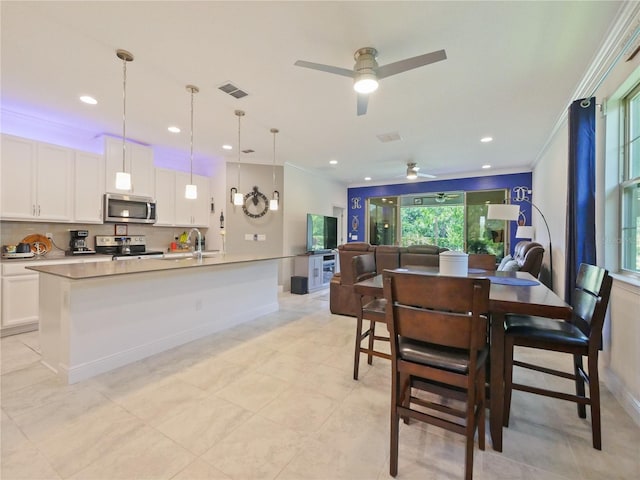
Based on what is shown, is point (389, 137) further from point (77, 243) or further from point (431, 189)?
point (77, 243)

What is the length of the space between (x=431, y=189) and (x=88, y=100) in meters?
6.96

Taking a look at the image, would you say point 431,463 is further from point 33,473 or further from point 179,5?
point 179,5

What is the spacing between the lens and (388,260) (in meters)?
3.93

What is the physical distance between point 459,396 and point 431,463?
397 millimetres

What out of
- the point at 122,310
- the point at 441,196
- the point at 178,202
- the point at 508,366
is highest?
the point at 441,196

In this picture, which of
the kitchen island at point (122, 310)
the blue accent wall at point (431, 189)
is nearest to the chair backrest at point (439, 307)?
the kitchen island at point (122, 310)

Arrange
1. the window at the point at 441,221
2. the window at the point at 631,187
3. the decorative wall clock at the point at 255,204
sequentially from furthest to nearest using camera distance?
1. the window at the point at 441,221
2. the decorative wall clock at the point at 255,204
3. the window at the point at 631,187

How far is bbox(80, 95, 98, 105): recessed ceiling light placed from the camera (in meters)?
3.05

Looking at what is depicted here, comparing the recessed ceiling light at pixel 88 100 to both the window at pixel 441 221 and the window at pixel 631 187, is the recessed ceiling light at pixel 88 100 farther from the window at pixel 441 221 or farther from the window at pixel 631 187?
the window at pixel 441 221

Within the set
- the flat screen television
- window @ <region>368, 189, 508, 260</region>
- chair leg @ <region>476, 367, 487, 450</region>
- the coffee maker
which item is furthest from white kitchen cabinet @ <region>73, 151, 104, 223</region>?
window @ <region>368, 189, 508, 260</region>

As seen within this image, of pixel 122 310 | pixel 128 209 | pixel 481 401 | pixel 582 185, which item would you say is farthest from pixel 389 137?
pixel 128 209

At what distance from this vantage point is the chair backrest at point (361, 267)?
250 cm

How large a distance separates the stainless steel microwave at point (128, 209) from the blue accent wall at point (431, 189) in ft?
17.5

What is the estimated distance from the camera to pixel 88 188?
4.03 meters
